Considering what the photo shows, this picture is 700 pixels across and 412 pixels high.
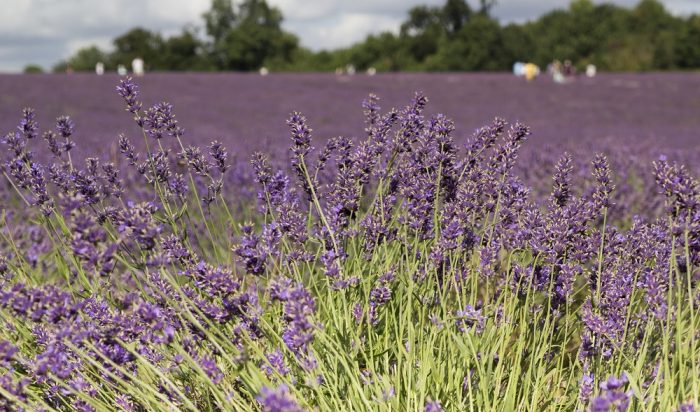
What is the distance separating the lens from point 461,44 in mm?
56375

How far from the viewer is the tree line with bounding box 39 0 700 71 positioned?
55.8 metres

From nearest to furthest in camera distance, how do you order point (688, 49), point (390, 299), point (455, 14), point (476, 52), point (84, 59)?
point (390, 299), point (688, 49), point (476, 52), point (455, 14), point (84, 59)

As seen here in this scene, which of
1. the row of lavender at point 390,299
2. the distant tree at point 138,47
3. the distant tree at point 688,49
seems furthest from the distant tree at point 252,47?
the row of lavender at point 390,299

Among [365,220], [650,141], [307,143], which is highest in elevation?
[307,143]

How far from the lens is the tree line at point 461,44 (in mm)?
55844

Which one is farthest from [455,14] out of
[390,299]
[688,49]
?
[390,299]

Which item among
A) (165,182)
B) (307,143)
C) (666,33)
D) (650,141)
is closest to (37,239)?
(165,182)

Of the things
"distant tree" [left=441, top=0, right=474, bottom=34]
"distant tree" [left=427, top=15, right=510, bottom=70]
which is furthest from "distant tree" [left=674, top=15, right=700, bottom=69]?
"distant tree" [left=441, top=0, right=474, bottom=34]

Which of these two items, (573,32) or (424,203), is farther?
(573,32)

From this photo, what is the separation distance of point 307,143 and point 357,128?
9.43 metres

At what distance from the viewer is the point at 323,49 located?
236 feet

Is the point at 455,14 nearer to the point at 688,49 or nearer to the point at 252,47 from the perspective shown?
the point at 252,47

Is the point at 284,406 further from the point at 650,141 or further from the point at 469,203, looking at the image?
the point at 650,141

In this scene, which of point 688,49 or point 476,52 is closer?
point 688,49
